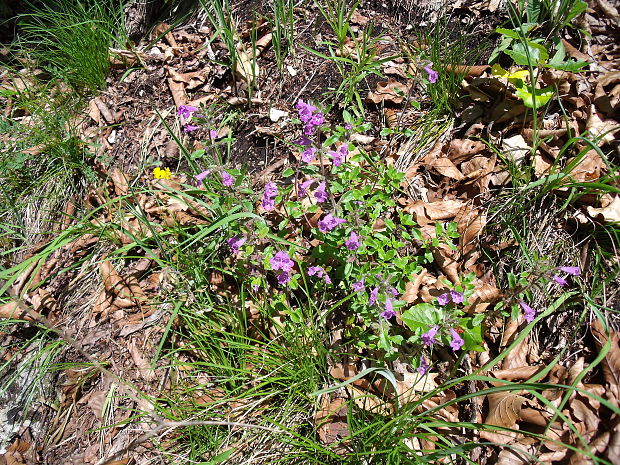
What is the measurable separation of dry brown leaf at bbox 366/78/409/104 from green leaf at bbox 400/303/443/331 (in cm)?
137

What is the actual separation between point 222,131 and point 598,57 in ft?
7.43

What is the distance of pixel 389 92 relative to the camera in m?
2.64

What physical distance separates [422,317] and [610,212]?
Result: 982 millimetres

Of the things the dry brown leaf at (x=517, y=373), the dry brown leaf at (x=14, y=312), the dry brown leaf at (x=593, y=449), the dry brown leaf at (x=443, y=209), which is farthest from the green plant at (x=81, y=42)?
the dry brown leaf at (x=593, y=449)

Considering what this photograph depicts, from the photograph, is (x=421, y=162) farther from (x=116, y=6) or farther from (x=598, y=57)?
(x=116, y=6)

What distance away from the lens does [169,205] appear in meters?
2.72

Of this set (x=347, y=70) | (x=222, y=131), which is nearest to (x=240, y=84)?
(x=222, y=131)

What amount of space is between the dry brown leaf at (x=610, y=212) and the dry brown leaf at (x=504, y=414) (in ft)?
2.95

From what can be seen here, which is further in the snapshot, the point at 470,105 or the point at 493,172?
the point at 470,105

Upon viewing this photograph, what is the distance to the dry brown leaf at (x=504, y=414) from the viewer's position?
173 centimetres

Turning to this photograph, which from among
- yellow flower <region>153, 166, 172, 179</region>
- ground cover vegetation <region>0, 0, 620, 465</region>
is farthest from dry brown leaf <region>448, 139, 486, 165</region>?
yellow flower <region>153, 166, 172, 179</region>

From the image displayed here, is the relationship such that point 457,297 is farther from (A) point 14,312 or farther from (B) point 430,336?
(A) point 14,312

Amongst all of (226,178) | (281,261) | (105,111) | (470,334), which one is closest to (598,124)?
(470,334)

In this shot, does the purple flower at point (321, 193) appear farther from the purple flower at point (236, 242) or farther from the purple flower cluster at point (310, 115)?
the purple flower at point (236, 242)
